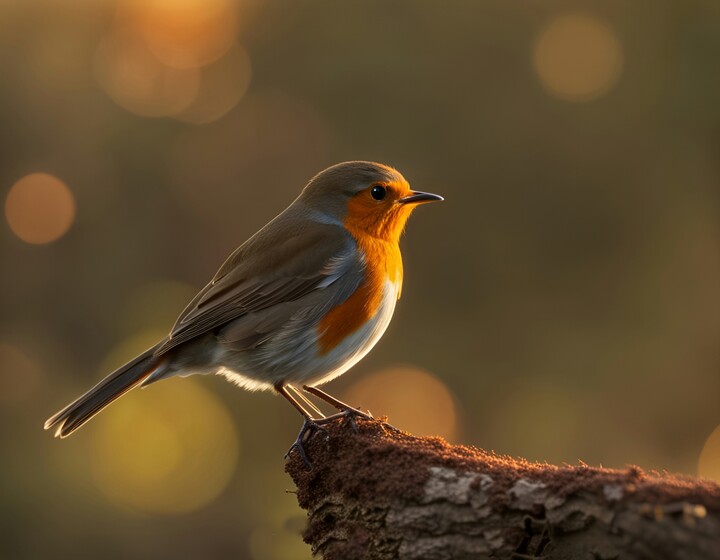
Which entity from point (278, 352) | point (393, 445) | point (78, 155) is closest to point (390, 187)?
point (278, 352)

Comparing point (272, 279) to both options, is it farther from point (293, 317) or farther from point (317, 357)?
point (317, 357)

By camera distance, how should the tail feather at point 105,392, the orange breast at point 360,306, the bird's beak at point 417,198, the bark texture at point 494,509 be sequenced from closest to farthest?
1. the bark texture at point 494,509
2. the orange breast at point 360,306
3. the tail feather at point 105,392
4. the bird's beak at point 417,198

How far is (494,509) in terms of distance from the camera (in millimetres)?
3123

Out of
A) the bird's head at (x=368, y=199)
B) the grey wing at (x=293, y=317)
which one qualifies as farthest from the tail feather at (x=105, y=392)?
the bird's head at (x=368, y=199)

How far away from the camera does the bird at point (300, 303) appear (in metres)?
4.79

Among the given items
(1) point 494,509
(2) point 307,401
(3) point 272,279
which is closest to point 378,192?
(3) point 272,279

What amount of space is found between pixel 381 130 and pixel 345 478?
677 cm

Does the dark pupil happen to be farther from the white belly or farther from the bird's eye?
the white belly

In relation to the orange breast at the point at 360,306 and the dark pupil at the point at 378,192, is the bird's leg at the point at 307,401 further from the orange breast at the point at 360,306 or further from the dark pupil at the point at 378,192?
the dark pupil at the point at 378,192

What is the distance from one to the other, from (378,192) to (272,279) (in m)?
0.84

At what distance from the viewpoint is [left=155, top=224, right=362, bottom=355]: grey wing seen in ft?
16.1

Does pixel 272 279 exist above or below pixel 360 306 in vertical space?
above

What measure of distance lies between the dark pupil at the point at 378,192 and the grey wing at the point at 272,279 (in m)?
0.31

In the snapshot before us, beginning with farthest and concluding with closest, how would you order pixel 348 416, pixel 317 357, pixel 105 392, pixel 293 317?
pixel 105 392
pixel 293 317
pixel 317 357
pixel 348 416
